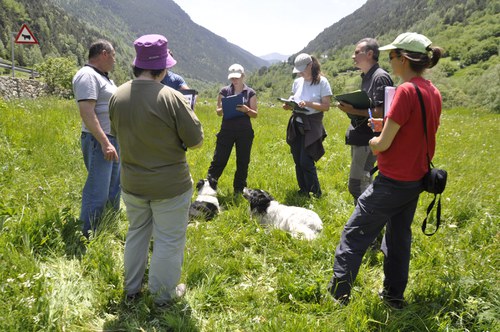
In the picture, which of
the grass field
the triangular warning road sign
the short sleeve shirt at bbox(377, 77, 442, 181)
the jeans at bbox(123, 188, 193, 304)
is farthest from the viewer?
the triangular warning road sign

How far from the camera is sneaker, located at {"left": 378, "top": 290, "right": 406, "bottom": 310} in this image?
2826 millimetres

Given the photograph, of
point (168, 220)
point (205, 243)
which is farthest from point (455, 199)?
point (168, 220)

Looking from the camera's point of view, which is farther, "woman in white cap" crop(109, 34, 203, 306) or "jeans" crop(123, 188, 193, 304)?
"jeans" crop(123, 188, 193, 304)

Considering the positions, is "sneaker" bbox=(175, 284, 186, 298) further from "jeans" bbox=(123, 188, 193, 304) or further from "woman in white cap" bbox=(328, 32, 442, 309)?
"woman in white cap" bbox=(328, 32, 442, 309)

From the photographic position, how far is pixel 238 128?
5355 millimetres

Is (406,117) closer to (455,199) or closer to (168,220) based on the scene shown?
(168,220)

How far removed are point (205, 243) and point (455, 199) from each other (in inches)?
151

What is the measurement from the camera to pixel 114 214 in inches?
156

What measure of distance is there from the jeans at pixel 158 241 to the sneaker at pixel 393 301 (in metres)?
1.83

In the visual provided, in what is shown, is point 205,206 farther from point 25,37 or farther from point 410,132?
point 25,37

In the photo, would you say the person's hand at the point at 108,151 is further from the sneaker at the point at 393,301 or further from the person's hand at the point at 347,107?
the sneaker at the point at 393,301

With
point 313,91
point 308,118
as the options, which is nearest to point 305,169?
point 308,118

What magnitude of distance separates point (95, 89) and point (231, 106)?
2261 mm

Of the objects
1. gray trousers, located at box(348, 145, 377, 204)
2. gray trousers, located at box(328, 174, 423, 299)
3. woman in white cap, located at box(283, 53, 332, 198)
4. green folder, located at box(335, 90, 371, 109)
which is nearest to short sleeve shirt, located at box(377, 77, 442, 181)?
gray trousers, located at box(328, 174, 423, 299)
